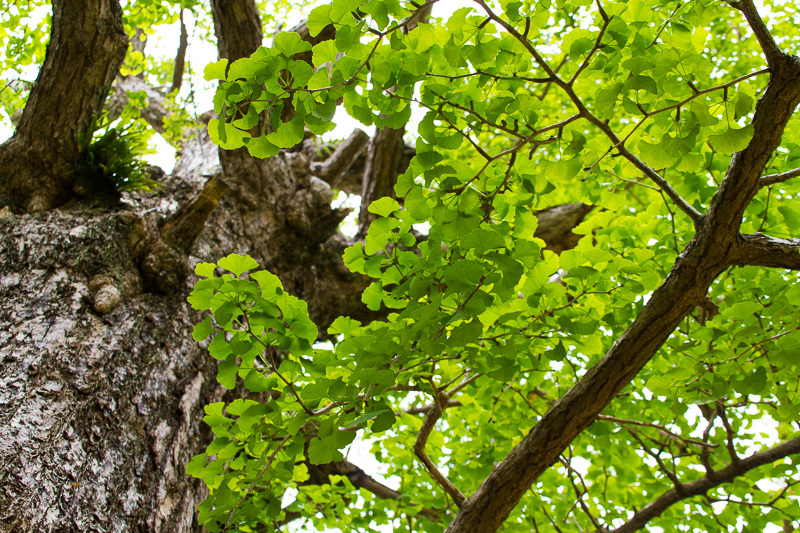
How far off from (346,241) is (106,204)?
1807mm

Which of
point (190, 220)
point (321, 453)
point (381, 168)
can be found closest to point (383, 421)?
point (321, 453)

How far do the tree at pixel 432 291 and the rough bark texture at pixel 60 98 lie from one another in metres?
0.02

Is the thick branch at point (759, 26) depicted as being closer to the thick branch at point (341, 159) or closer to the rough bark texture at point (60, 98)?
the rough bark texture at point (60, 98)

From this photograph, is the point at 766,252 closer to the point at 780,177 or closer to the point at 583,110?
the point at 780,177

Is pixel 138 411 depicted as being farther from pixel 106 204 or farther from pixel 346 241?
pixel 346 241

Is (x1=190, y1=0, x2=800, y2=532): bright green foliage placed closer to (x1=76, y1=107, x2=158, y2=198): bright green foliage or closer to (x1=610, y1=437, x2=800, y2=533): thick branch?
(x1=610, y1=437, x2=800, y2=533): thick branch

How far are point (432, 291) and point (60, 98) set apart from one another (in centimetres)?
232

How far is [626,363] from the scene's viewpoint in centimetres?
175

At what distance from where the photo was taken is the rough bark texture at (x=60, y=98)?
2.57m

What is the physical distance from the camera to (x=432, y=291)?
1414mm

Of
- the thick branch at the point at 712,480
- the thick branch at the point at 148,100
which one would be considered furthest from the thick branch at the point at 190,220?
the thick branch at the point at 148,100

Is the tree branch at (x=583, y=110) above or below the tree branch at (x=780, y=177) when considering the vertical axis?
below

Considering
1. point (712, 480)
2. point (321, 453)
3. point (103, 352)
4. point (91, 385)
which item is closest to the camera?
point (321, 453)

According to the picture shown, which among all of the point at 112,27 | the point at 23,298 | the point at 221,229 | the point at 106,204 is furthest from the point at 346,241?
the point at 23,298
